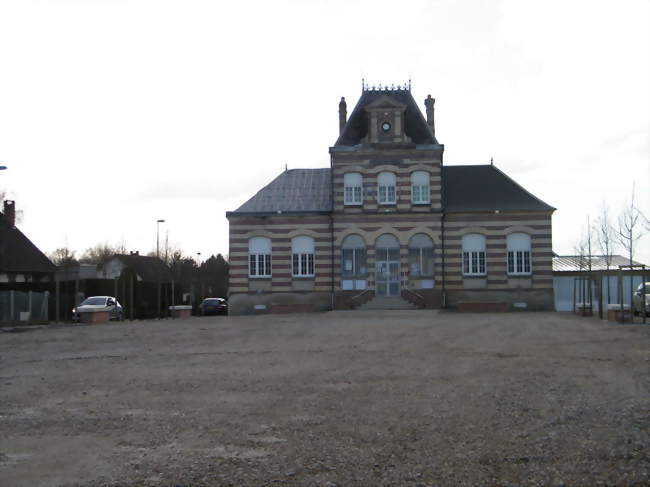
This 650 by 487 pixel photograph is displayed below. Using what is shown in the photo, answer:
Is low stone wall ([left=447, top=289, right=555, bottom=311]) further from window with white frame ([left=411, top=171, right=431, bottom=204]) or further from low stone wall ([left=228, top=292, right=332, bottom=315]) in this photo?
low stone wall ([left=228, top=292, right=332, bottom=315])

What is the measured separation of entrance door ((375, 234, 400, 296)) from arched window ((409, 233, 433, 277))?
77cm

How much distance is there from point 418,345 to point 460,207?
22441 millimetres

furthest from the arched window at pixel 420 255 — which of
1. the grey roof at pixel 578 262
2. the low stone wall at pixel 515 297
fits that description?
the grey roof at pixel 578 262

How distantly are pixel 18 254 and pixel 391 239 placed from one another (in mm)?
24766

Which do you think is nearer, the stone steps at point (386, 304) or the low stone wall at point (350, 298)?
the stone steps at point (386, 304)

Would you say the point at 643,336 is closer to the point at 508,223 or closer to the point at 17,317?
the point at 508,223

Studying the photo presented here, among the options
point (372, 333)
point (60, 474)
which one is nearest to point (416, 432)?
point (60, 474)

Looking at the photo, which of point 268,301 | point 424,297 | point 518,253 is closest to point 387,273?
point 424,297

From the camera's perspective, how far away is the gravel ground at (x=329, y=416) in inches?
255

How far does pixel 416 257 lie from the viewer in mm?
37938

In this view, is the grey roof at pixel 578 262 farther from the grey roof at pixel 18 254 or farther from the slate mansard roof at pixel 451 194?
the grey roof at pixel 18 254

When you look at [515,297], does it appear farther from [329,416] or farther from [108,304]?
[329,416]

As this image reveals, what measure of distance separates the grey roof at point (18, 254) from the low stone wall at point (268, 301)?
52.4ft

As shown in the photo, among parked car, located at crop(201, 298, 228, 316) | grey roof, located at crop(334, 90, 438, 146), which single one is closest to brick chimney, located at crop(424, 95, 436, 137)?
grey roof, located at crop(334, 90, 438, 146)
